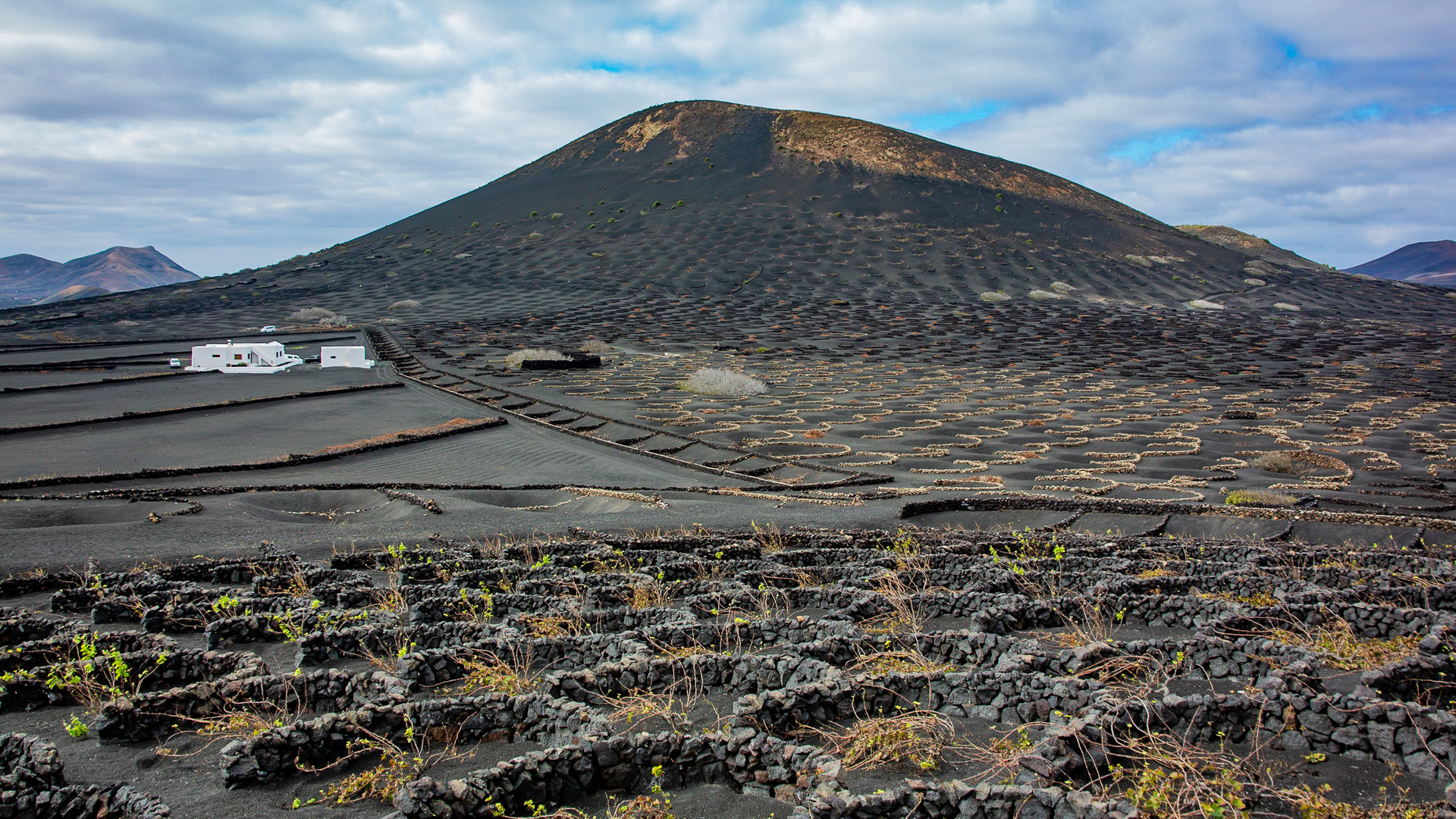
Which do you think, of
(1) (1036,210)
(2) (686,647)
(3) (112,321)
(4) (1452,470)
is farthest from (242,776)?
(1) (1036,210)

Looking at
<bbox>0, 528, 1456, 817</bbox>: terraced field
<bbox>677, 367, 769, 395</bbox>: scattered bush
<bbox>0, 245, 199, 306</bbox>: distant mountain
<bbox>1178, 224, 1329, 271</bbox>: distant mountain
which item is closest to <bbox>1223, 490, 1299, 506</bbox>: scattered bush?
<bbox>0, 528, 1456, 817</bbox>: terraced field

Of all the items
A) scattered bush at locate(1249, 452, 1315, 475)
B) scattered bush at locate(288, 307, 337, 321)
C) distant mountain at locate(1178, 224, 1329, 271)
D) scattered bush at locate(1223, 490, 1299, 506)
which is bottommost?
scattered bush at locate(1223, 490, 1299, 506)

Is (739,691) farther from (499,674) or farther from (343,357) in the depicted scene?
(343,357)

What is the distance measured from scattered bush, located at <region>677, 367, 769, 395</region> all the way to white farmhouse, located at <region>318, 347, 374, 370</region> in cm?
1041

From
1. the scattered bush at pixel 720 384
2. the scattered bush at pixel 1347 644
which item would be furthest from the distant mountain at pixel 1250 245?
the scattered bush at pixel 1347 644

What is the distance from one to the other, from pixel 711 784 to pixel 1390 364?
2966 centimetres

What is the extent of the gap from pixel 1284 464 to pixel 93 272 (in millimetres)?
172991

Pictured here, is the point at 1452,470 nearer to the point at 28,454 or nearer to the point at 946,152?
the point at 28,454

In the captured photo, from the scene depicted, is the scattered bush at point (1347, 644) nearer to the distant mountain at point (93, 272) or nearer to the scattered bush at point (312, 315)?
the scattered bush at point (312, 315)

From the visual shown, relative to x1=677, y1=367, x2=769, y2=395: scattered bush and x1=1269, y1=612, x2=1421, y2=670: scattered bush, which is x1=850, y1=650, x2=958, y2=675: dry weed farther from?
x1=677, y1=367, x2=769, y2=395: scattered bush

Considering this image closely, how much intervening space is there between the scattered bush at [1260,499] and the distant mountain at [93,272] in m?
157

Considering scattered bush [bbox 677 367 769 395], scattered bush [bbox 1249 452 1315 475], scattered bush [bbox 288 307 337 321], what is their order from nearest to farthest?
scattered bush [bbox 1249 452 1315 475]
scattered bush [bbox 677 367 769 395]
scattered bush [bbox 288 307 337 321]

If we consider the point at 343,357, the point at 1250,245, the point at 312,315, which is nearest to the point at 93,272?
the point at 312,315

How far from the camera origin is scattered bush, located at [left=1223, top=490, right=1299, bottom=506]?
9.62 meters
